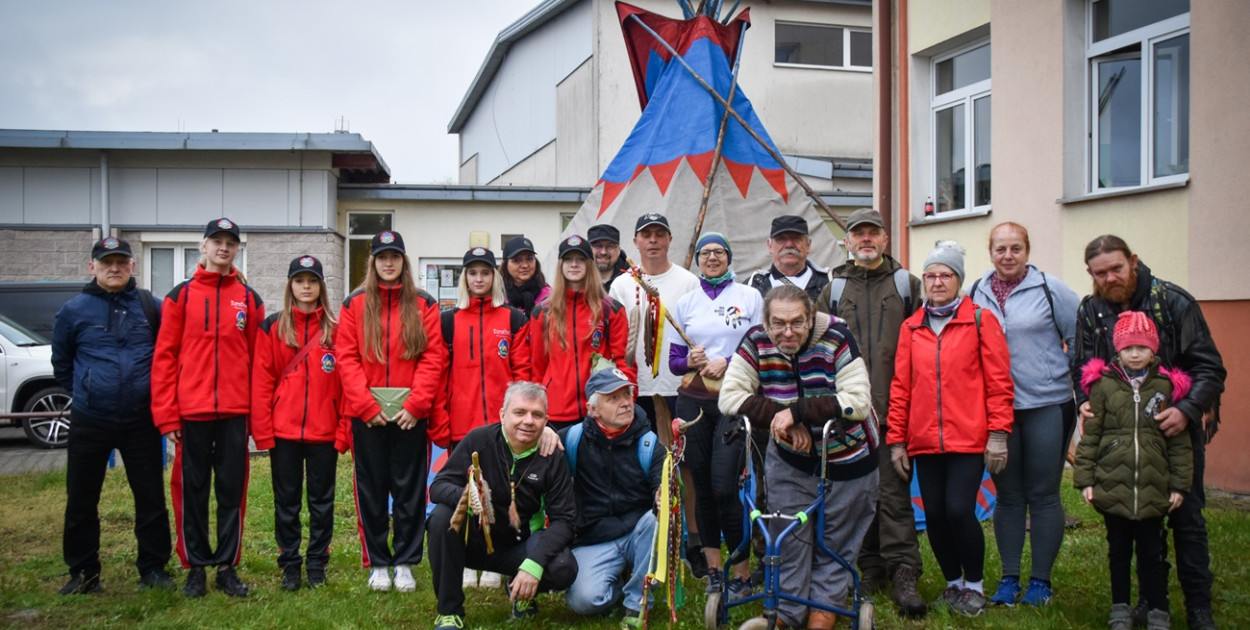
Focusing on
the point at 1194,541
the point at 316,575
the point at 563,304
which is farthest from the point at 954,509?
the point at 316,575

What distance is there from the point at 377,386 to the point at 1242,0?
20.9 feet

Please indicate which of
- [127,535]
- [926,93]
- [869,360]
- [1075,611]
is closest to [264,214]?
[127,535]

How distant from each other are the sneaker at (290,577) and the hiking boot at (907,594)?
3.13 metres

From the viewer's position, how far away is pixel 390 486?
527 centimetres

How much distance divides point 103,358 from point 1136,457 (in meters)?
5.00

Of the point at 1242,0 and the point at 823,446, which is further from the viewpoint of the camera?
the point at 1242,0

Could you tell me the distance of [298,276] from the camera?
5348 mm

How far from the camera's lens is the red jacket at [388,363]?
16.7 ft

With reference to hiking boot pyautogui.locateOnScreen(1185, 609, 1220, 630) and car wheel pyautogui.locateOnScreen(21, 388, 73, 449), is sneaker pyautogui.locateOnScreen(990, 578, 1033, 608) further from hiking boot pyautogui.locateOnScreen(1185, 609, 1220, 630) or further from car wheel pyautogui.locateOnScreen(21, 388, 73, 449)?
car wheel pyautogui.locateOnScreen(21, 388, 73, 449)

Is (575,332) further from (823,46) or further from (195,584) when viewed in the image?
(823,46)

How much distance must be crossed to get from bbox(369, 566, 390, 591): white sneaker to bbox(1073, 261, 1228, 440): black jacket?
3.60 metres

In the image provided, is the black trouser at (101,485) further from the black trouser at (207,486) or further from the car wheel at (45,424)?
the car wheel at (45,424)

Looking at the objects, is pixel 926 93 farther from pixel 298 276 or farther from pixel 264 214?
pixel 264 214

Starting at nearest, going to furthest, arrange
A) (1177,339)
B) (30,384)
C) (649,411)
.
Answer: (1177,339) < (649,411) < (30,384)
